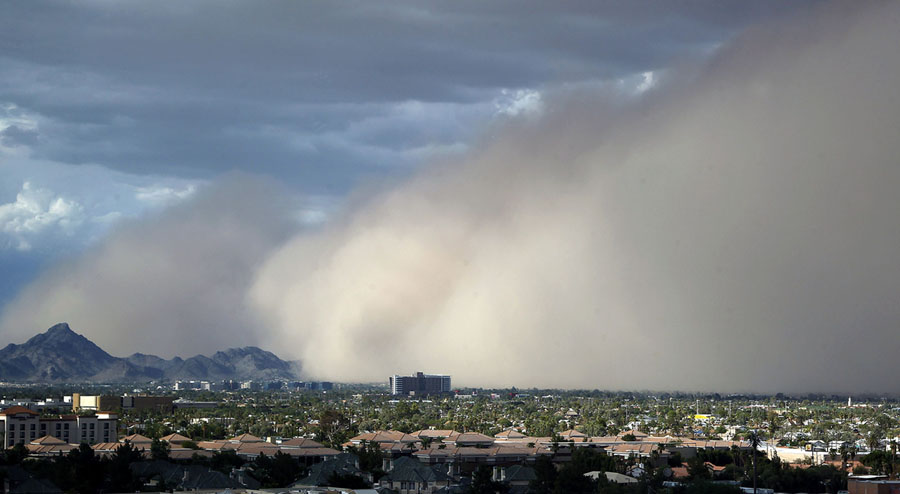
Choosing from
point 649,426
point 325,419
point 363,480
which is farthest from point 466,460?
point 649,426

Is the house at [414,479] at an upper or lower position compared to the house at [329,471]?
lower

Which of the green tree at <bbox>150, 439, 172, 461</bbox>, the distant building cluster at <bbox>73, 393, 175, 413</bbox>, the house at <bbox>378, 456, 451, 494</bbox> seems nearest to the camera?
the house at <bbox>378, 456, 451, 494</bbox>

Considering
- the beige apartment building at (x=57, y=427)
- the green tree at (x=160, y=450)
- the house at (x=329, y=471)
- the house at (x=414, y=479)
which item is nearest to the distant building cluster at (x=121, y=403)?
the beige apartment building at (x=57, y=427)

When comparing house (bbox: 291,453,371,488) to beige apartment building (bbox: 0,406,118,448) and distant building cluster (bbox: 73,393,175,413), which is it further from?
distant building cluster (bbox: 73,393,175,413)

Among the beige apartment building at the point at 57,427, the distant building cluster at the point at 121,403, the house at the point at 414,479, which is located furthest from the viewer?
the distant building cluster at the point at 121,403

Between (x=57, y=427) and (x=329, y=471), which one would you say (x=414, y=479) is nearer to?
(x=329, y=471)

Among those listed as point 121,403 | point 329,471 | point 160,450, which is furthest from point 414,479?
point 121,403

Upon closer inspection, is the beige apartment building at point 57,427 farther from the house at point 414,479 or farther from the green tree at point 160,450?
the house at point 414,479

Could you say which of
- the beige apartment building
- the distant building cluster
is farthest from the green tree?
the distant building cluster

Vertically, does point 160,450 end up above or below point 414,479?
above

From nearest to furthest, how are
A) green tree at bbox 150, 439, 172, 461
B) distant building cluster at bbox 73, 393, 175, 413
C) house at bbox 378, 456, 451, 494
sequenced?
house at bbox 378, 456, 451, 494
green tree at bbox 150, 439, 172, 461
distant building cluster at bbox 73, 393, 175, 413

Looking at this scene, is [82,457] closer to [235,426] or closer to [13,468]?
[13,468]
